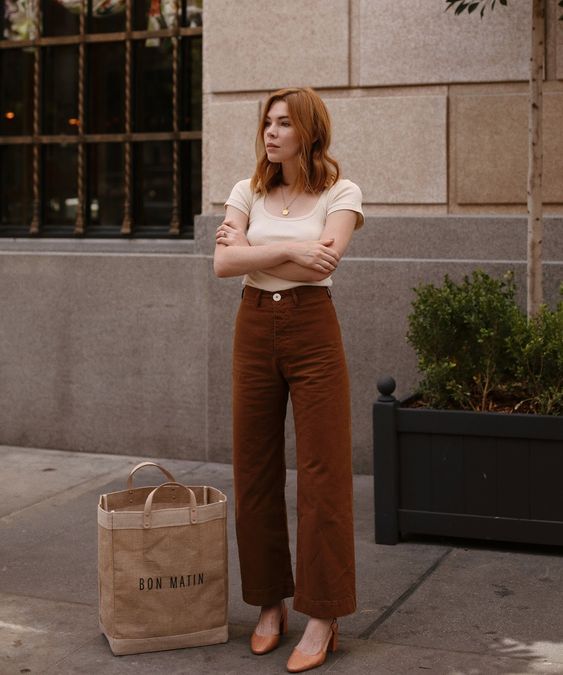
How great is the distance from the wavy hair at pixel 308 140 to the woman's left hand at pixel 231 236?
0.63ft

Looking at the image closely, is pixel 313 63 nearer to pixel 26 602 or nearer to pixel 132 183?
pixel 132 183

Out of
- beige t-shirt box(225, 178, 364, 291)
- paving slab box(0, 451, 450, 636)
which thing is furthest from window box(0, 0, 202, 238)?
beige t-shirt box(225, 178, 364, 291)

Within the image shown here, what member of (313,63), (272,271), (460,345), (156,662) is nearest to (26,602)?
(156,662)

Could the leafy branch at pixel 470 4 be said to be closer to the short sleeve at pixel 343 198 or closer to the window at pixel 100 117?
the window at pixel 100 117

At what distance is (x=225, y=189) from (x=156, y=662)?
390 cm

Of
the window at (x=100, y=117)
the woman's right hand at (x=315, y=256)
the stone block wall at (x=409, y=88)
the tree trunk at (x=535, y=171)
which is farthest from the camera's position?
the window at (x=100, y=117)

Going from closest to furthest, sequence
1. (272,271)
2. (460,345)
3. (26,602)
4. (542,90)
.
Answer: (272,271), (26,602), (460,345), (542,90)

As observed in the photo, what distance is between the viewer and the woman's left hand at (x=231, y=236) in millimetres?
4266

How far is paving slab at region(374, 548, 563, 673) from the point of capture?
14.6ft

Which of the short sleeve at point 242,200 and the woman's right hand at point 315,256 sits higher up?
the short sleeve at point 242,200

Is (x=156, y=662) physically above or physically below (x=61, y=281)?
below

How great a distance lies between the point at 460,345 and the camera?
5.96m

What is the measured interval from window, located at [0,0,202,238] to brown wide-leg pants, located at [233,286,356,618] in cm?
383

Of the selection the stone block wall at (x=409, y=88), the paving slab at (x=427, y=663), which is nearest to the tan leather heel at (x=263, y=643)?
the paving slab at (x=427, y=663)
